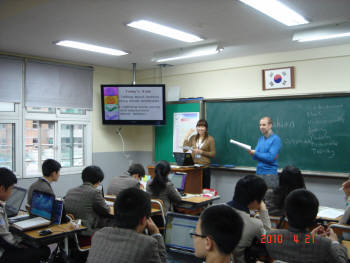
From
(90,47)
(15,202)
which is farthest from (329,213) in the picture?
(90,47)

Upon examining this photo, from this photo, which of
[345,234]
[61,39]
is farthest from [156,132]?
[345,234]

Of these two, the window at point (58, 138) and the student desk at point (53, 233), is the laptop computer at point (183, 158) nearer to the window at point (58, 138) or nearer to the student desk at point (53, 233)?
the window at point (58, 138)

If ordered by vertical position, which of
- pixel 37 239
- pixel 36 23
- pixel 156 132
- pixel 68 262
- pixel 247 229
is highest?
pixel 36 23

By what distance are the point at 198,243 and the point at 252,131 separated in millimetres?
4935

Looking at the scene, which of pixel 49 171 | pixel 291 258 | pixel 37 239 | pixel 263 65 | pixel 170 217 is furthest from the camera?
pixel 263 65

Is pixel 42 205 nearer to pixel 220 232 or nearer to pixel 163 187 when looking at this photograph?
pixel 163 187

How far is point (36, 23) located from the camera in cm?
437

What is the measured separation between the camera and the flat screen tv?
273 inches

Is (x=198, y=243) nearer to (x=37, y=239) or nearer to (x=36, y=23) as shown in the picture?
(x=37, y=239)

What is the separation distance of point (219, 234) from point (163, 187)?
2.69 m

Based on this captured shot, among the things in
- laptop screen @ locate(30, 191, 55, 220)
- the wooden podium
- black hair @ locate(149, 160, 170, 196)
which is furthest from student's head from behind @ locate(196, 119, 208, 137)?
laptop screen @ locate(30, 191, 55, 220)

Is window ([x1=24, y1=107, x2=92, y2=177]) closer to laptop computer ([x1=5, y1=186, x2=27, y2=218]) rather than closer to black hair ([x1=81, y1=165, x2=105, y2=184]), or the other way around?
laptop computer ([x1=5, y1=186, x2=27, y2=218])

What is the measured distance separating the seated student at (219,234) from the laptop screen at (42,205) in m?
2.11

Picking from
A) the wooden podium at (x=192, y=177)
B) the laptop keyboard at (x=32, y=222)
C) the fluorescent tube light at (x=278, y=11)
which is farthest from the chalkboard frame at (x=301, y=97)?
the laptop keyboard at (x=32, y=222)
